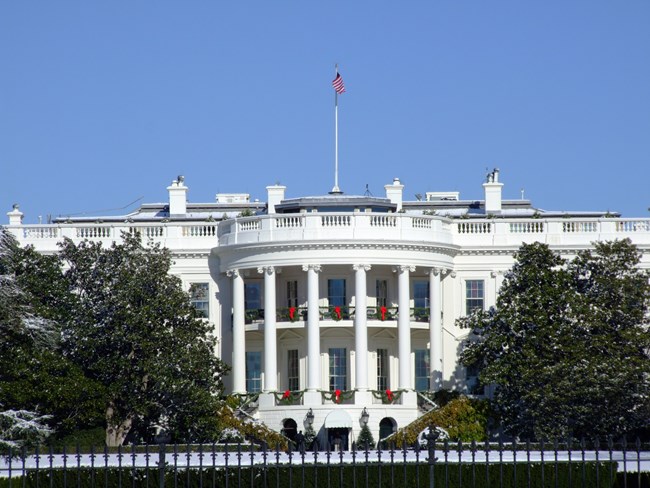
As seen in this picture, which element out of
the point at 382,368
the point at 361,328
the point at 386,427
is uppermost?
the point at 361,328

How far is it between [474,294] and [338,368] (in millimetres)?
7049

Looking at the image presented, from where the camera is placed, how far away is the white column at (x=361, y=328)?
78.7 meters

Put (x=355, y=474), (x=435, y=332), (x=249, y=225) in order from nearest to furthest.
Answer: (x=355, y=474), (x=435, y=332), (x=249, y=225)

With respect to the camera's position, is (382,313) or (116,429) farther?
(382,313)

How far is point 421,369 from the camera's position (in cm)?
8306

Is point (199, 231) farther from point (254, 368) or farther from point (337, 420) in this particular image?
point (337, 420)

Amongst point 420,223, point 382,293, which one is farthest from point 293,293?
point 420,223

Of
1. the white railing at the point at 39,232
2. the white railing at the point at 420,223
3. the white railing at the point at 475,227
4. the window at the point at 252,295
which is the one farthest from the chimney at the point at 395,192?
the white railing at the point at 39,232

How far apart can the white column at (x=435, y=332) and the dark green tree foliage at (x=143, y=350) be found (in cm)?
1099

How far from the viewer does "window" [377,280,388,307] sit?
82.6m

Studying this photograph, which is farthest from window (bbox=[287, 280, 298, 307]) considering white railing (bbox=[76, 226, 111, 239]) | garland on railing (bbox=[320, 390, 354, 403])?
white railing (bbox=[76, 226, 111, 239])

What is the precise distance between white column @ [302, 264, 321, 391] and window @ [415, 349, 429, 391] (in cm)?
565

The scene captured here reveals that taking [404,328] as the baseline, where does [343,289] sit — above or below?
above

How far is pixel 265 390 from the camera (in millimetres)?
79438
